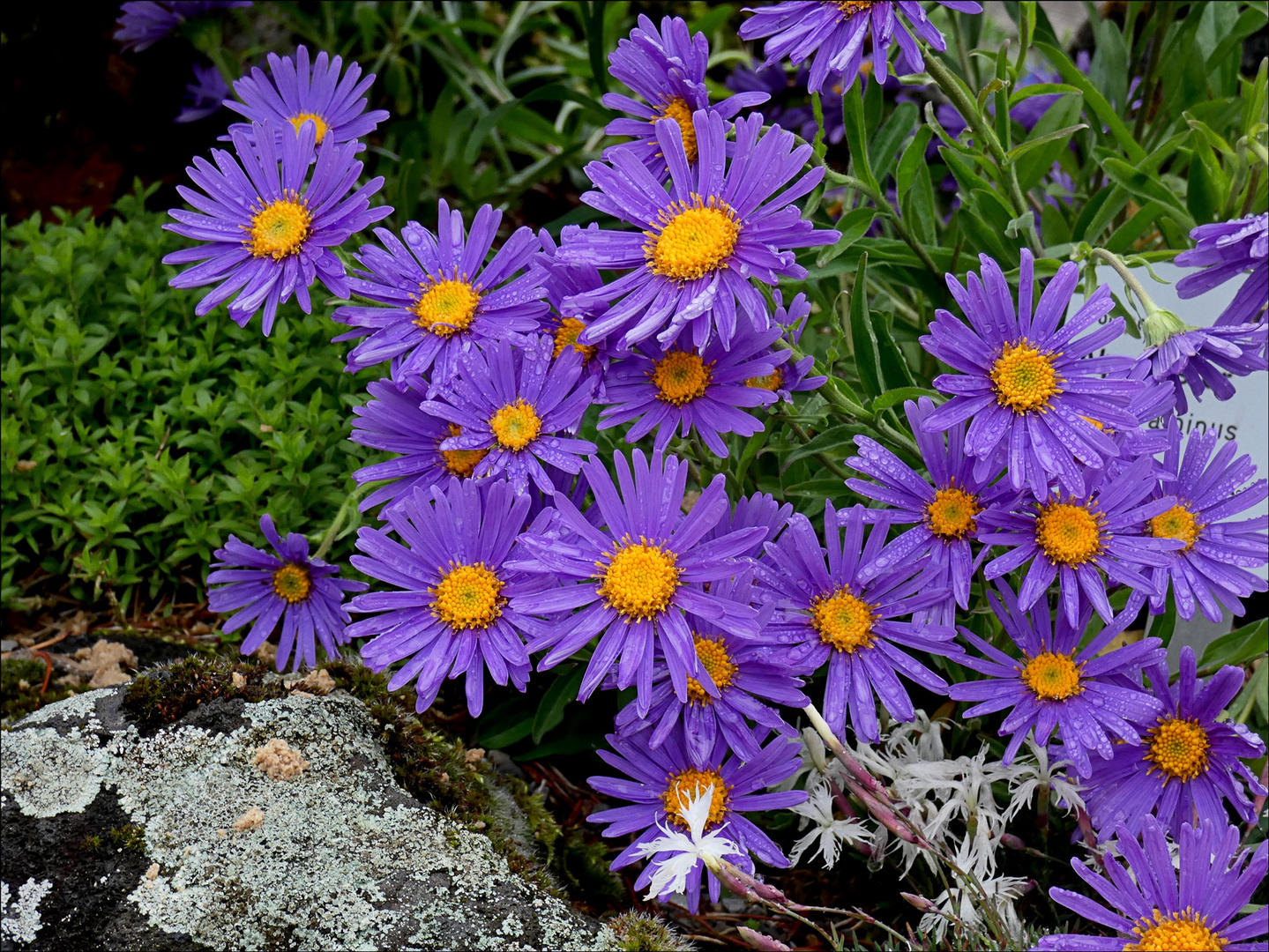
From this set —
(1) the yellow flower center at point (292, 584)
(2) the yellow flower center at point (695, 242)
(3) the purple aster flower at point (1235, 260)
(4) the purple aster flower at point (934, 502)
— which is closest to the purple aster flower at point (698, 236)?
(2) the yellow flower center at point (695, 242)

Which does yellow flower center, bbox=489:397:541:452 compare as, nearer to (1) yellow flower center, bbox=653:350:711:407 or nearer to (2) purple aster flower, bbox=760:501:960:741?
(1) yellow flower center, bbox=653:350:711:407

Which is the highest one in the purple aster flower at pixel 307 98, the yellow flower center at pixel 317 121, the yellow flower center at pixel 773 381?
the purple aster flower at pixel 307 98

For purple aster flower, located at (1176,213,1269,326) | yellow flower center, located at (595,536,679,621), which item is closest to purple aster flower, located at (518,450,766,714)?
yellow flower center, located at (595,536,679,621)

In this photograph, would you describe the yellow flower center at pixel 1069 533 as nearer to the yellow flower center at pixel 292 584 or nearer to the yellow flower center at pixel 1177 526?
the yellow flower center at pixel 1177 526

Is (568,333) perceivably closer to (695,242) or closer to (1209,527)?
(695,242)

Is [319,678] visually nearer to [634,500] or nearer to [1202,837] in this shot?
[634,500]
